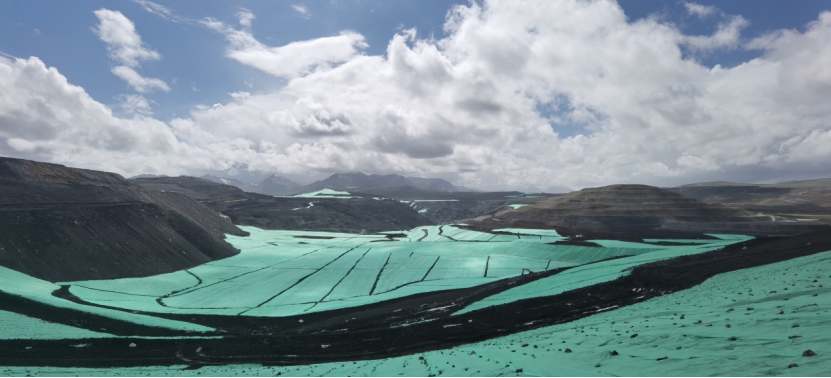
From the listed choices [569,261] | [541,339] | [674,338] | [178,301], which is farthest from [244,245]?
[674,338]

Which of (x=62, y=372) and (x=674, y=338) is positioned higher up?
(x=674, y=338)

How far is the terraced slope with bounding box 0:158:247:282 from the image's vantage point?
41781 millimetres

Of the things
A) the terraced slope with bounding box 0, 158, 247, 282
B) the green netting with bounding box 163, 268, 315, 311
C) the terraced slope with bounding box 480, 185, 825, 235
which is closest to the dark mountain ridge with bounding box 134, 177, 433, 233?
the terraced slope with bounding box 0, 158, 247, 282

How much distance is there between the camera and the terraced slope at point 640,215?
282 ft

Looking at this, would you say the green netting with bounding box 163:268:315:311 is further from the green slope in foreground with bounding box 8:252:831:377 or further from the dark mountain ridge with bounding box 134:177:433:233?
the dark mountain ridge with bounding box 134:177:433:233

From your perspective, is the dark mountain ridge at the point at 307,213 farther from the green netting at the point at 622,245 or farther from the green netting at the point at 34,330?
the green netting at the point at 34,330

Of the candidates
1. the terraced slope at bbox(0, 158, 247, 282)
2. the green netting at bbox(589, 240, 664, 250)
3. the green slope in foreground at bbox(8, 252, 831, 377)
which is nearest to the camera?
the green slope in foreground at bbox(8, 252, 831, 377)

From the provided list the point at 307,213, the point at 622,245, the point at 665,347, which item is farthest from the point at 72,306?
the point at 307,213

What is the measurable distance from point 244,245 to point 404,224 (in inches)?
3749

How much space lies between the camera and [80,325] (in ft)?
88.0

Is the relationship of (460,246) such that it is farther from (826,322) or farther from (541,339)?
(826,322)

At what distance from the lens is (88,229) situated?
163ft

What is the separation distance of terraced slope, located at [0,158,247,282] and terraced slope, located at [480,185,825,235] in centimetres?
7497

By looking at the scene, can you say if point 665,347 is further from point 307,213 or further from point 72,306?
point 307,213
